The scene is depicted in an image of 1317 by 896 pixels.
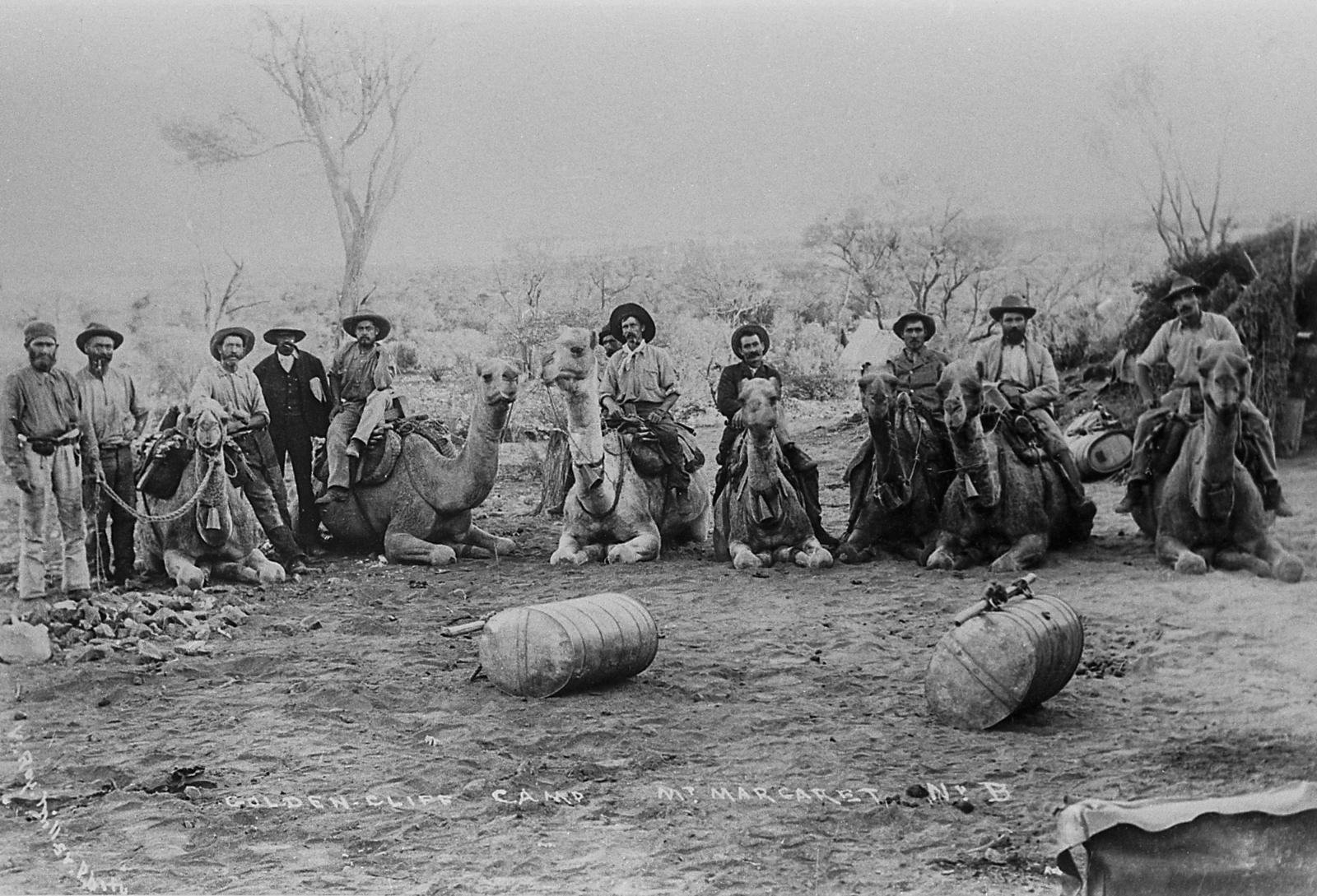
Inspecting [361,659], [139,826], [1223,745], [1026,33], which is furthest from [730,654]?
[1026,33]

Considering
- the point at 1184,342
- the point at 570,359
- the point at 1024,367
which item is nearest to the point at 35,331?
the point at 570,359

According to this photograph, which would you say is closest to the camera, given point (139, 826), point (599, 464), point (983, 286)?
point (139, 826)

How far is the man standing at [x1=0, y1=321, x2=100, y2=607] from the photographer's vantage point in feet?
19.3

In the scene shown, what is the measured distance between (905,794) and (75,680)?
144 inches

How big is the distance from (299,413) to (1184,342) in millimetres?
4995

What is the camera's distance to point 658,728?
213 inches

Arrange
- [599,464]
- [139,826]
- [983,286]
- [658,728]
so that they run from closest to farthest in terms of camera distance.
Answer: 1. [139,826]
2. [658,728]
3. [983,286]
4. [599,464]

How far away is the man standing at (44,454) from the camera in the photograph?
588cm

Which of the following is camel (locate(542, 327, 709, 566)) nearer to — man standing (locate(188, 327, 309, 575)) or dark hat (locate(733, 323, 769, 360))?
dark hat (locate(733, 323, 769, 360))

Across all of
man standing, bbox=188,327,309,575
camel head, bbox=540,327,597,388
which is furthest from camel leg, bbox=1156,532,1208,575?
man standing, bbox=188,327,309,575

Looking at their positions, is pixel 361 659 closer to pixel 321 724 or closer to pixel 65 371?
pixel 321 724

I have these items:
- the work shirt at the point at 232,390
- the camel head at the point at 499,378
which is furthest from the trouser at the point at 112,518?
the camel head at the point at 499,378

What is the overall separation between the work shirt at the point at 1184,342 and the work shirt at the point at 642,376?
2.61 m

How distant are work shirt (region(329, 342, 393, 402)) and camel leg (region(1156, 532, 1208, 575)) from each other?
4.25 metres
